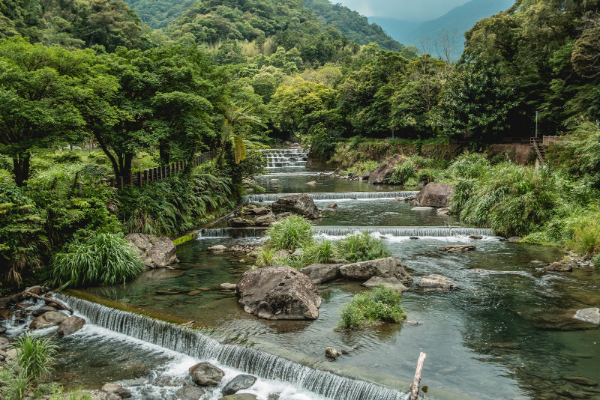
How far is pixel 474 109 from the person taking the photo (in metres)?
32.6

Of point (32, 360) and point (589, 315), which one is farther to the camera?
point (589, 315)

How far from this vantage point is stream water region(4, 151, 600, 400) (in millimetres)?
7344

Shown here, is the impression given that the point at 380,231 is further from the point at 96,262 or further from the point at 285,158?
the point at 285,158

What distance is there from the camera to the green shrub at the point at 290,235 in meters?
15.3

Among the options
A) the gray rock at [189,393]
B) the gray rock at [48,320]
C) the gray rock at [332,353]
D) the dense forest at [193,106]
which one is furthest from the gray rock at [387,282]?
the dense forest at [193,106]

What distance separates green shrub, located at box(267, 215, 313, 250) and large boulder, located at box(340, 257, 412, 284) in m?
2.73

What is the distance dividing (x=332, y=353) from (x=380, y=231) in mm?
11318

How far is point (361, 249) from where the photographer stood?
1406 cm

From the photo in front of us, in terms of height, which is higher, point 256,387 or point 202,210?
point 202,210

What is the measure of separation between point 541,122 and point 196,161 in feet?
83.1

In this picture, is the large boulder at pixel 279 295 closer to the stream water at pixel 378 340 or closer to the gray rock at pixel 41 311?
the stream water at pixel 378 340

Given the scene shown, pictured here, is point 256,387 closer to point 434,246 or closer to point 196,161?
point 434,246

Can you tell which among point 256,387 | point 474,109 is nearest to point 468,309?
point 256,387

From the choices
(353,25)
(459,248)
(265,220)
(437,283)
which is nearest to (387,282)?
(437,283)
